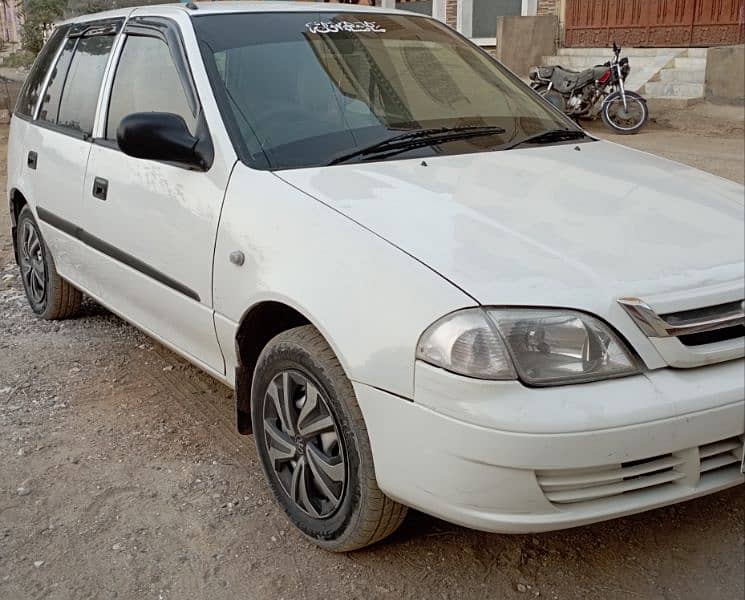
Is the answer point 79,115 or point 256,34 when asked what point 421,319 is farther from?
point 79,115

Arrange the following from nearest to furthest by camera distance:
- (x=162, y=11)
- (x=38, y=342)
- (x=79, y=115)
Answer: (x=162, y=11) < (x=79, y=115) < (x=38, y=342)

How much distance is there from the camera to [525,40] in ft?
45.7

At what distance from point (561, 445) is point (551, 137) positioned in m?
1.79

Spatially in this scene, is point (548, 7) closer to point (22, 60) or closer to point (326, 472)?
point (22, 60)

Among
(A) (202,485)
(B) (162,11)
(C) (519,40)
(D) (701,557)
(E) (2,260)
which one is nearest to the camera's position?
(D) (701,557)

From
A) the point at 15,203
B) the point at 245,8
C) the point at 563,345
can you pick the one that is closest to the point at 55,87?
the point at 15,203

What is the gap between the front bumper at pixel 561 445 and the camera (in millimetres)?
2182

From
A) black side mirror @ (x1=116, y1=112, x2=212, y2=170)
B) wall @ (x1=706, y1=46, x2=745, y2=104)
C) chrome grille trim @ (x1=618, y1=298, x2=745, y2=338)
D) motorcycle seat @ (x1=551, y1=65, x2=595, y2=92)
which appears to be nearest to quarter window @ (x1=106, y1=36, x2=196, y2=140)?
black side mirror @ (x1=116, y1=112, x2=212, y2=170)

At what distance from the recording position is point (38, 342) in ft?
16.1

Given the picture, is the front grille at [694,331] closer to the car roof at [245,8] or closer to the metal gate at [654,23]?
the car roof at [245,8]

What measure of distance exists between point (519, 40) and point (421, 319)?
12.5 meters

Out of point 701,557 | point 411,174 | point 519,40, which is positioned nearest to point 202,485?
point 411,174

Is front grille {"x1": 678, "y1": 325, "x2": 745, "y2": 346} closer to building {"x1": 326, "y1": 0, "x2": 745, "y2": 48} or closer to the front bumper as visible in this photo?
the front bumper

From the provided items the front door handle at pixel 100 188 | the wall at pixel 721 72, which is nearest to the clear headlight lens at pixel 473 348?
the front door handle at pixel 100 188
